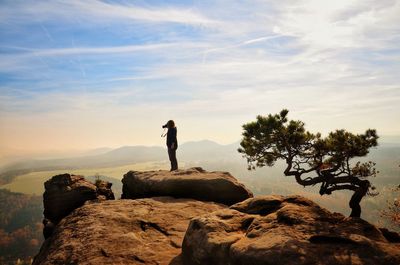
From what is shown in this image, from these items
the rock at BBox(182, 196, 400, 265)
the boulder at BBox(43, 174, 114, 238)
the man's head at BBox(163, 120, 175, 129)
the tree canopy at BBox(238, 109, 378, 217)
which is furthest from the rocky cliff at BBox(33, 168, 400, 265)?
the boulder at BBox(43, 174, 114, 238)

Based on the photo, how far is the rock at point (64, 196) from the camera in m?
24.2

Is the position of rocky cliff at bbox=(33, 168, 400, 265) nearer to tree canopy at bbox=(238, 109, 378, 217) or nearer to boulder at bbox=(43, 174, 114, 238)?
tree canopy at bbox=(238, 109, 378, 217)

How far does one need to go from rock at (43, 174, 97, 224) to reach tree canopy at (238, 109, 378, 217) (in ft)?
43.5

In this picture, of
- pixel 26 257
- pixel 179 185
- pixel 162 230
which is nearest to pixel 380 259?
pixel 162 230

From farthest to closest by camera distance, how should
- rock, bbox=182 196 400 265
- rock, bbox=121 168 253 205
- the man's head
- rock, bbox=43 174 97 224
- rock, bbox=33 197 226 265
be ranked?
the man's head < rock, bbox=43 174 97 224 < rock, bbox=121 168 253 205 < rock, bbox=33 197 226 265 < rock, bbox=182 196 400 265

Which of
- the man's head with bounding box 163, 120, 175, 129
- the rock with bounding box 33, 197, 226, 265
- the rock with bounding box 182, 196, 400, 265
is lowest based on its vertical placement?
the rock with bounding box 33, 197, 226, 265

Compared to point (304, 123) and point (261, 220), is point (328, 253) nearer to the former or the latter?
point (261, 220)

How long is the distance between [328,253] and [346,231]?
190 cm

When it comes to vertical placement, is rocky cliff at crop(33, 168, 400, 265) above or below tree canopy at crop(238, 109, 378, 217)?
below

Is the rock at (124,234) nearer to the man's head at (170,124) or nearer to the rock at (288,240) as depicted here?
the rock at (288,240)

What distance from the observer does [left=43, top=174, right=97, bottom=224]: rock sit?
24156 mm

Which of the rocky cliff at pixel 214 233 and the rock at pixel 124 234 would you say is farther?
the rock at pixel 124 234

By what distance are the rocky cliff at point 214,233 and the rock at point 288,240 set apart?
1.1 inches

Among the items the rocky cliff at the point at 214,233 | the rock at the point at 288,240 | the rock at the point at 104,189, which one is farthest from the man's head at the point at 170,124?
the rock at the point at 288,240
